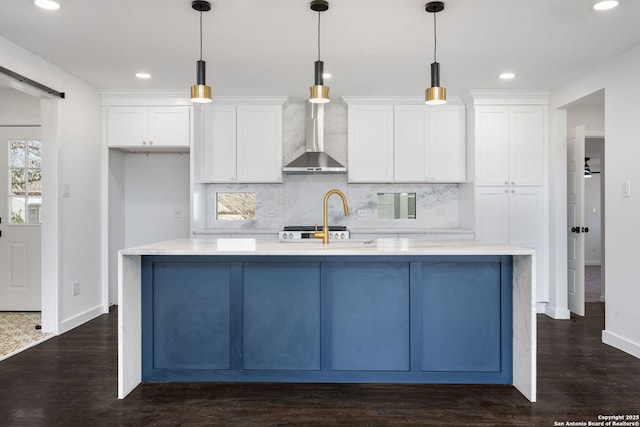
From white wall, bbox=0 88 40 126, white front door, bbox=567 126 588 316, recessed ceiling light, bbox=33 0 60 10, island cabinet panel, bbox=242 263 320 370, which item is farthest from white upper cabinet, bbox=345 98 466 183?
white wall, bbox=0 88 40 126

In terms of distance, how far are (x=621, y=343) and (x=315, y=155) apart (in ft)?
11.8

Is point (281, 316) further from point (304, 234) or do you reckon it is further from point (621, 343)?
point (621, 343)

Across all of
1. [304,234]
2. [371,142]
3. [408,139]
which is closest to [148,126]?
[304,234]

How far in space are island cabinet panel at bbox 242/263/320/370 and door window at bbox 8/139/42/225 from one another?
3515 mm

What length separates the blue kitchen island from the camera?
9.70 ft

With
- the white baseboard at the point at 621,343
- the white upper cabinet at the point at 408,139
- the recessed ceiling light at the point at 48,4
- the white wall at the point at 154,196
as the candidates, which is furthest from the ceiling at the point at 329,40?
the white baseboard at the point at 621,343

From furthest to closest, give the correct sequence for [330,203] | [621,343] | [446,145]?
1. [330,203]
2. [446,145]
3. [621,343]

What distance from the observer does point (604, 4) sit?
2957mm

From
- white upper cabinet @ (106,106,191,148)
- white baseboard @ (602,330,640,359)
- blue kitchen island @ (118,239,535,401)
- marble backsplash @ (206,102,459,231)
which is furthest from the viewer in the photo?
marble backsplash @ (206,102,459,231)

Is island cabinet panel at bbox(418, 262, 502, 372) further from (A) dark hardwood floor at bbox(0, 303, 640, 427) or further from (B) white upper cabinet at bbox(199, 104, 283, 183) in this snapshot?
(B) white upper cabinet at bbox(199, 104, 283, 183)

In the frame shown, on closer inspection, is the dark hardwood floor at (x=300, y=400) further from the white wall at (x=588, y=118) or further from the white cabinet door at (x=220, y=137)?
the white wall at (x=588, y=118)

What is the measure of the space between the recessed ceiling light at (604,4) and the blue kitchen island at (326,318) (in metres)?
1.79

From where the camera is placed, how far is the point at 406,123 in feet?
17.8

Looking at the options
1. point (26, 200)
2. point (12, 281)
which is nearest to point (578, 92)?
point (26, 200)
